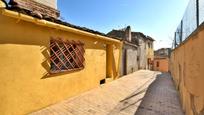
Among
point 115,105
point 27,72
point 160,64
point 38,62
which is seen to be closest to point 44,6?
point 38,62

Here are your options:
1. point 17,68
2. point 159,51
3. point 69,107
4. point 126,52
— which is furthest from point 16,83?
point 159,51

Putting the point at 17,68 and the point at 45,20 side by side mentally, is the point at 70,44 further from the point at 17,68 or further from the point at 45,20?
the point at 17,68

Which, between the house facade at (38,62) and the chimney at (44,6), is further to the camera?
the chimney at (44,6)

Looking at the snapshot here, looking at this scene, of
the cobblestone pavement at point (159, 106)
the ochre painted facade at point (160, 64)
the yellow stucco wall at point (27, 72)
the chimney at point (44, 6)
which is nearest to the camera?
the yellow stucco wall at point (27, 72)

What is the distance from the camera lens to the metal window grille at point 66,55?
6.41 meters

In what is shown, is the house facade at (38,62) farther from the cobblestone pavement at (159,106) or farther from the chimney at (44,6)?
the cobblestone pavement at (159,106)

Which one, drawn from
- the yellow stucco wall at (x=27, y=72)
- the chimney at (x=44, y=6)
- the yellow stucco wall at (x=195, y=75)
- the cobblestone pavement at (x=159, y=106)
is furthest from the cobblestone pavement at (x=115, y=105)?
the chimney at (x=44, y=6)

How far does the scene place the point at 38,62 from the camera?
5672 millimetres

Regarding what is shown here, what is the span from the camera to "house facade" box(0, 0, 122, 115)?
461 cm

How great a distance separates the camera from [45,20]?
554 centimetres

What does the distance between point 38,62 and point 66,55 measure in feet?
5.45

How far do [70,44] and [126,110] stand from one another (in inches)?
137

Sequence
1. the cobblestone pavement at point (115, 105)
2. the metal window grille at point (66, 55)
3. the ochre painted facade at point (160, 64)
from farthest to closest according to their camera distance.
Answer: the ochre painted facade at point (160, 64) → the metal window grille at point (66, 55) → the cobblestone pavement at point (115, 105)

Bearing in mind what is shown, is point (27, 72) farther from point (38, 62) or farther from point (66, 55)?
point (66, 55)
